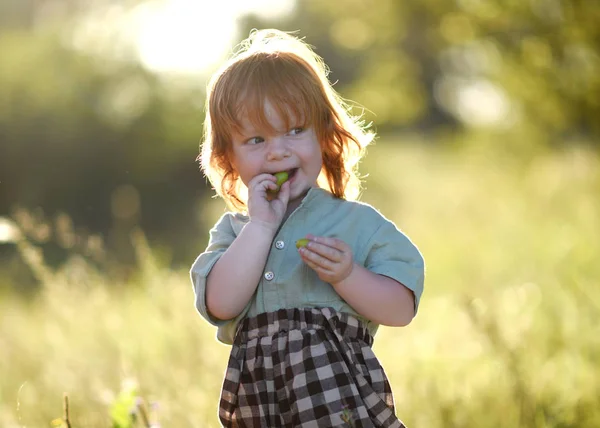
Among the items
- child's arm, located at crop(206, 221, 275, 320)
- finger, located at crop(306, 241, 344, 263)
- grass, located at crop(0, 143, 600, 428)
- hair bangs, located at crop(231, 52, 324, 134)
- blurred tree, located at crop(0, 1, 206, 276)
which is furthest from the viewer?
blurred tree, located at crop(0, 1, 206, 276)

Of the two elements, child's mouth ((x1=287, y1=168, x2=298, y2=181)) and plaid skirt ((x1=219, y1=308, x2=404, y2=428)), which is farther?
child's mouth ((x1=287, y1=168, x2=298, y2=181))

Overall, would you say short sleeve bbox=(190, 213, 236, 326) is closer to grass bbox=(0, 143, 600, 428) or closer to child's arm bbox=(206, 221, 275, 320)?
child's arm bbox=(206, 221, 275, 320)

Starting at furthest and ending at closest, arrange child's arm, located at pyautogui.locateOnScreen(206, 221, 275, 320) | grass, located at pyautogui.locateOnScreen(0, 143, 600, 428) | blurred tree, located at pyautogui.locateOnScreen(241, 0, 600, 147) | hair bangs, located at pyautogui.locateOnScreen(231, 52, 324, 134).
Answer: blurred tree, located at pyautogui.locateOnScreen(241, 0, 600, 147) < grass, located at pyautogui.locateOnScreen(0, 143, 600, 428) < hair bangs, located at pyautogui.locateOnScreen(231, 52, 324, 134) < child's arm, located at pyautogui.locateOnScreen(206, 221, 275, 320)

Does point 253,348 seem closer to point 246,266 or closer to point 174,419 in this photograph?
point 246,266

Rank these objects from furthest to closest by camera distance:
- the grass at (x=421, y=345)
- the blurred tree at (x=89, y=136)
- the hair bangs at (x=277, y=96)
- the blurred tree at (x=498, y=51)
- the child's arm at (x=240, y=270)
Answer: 1. the blurred tree at (x=89, y=136)
2. the blurred tree at (x=498, y=51)
3. the grass at (x=421, y=345)
4. the hair bangs at (x=277, y=96)
5. the child's arm at (x=240, y=270)

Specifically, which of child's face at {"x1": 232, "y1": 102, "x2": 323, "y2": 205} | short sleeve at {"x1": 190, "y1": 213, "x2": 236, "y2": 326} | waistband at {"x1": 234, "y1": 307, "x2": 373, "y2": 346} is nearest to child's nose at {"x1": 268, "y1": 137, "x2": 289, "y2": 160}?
child's face at {"x1": 232, "y1": 102, "x2": 323, "y2": 205}

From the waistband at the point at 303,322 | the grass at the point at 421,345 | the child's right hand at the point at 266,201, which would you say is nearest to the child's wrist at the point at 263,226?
the child's right hand at the point at 266,201

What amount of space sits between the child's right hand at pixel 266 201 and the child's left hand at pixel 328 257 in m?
0.16

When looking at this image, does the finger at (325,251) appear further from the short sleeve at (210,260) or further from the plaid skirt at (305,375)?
the short sleeve at (210,260)

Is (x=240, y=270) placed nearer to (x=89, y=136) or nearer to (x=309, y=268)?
(x=309, y=268)

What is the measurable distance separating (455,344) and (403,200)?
428 inches

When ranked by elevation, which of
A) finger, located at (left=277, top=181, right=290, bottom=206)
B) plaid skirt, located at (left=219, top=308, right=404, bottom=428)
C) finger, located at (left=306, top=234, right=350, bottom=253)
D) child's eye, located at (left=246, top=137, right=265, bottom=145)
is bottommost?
plaid skirt, located at (left=219, top=308, right=404, bottom=428)

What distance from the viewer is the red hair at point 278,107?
2322 mm

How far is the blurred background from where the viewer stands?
11.6 ft
